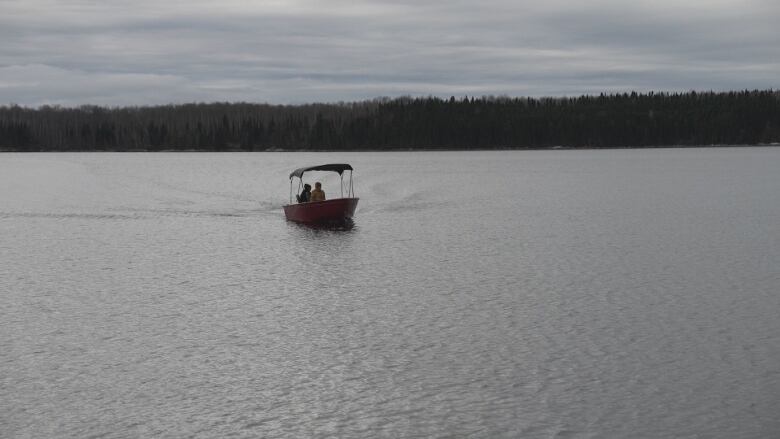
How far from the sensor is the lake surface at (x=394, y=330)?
1448cm

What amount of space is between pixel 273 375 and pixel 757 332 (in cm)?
1041

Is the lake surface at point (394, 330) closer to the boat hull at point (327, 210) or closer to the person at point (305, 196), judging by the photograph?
the boat hull at point (327, 210)

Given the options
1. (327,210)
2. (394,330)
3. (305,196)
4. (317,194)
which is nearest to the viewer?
(394,330)

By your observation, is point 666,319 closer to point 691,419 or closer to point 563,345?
point 563,345

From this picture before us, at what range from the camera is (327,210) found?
45.3m

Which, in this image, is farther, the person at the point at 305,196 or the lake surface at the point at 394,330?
the person at the point at 305,196

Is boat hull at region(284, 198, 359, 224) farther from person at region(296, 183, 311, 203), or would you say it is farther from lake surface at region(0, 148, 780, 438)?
lake surface at region(0, 148, 780, 438)

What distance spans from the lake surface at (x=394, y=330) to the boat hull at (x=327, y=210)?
1.51 meters

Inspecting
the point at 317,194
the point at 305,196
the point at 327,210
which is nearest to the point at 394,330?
the point at 327,210

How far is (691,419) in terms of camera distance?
558 inches

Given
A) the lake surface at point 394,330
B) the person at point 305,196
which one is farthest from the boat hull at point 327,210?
the lake surface at point 394,330

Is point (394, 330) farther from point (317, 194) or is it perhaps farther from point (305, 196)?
point (305, 196)

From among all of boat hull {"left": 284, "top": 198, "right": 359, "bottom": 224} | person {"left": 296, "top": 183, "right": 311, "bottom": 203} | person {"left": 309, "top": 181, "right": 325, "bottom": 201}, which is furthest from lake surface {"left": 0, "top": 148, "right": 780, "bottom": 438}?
person {"left": 296, "top": 183, "right": 311, "bottom": 203}

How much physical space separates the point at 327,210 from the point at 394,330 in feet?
82.1
